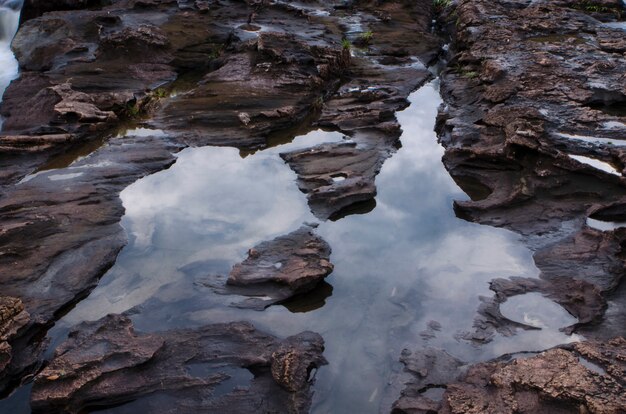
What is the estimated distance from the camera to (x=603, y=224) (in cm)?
853

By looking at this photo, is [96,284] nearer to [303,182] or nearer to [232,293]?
[232,293]

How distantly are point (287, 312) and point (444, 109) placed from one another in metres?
6.71

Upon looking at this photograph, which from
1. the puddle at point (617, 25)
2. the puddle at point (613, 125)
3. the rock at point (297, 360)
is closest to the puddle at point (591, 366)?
the rock at point (297, 360)

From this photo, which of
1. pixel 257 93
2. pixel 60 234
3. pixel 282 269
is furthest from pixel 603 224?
pixel 60 234

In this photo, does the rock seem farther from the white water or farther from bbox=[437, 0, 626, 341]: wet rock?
the white water

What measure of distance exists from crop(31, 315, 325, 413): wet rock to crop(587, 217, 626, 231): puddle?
175 inches

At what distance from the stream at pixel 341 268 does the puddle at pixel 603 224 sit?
3.38 ft

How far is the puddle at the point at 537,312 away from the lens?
6.96m

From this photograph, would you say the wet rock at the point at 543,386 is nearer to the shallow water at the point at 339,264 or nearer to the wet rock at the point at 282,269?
the shallow water at the point at 339,264

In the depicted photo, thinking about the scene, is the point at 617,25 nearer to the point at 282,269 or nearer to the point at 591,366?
the point at 282,269

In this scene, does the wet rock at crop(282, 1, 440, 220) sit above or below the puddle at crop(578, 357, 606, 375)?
below

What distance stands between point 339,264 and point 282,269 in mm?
935

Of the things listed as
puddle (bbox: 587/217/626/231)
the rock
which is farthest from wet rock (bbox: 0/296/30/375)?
puddle (bbox: 587/217/626/231)

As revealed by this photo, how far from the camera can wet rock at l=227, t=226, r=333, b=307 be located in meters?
7.48
